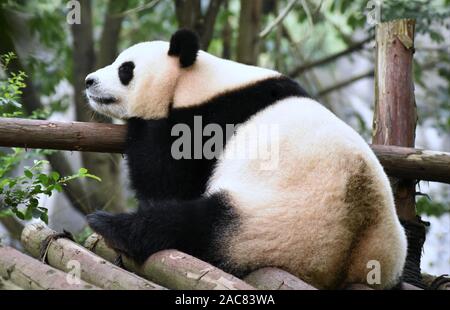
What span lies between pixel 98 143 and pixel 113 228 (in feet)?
2.25

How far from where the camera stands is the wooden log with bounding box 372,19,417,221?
184 inches

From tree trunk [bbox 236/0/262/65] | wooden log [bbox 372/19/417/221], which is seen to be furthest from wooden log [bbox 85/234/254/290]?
tree trunk [bbox 236/0/262/65]

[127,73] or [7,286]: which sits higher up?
[127,73]

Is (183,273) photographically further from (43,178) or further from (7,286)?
(43,178)

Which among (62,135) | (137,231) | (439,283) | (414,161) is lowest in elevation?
(439,283)

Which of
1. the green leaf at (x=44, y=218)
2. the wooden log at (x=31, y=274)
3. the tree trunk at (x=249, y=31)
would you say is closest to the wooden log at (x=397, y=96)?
the green leaf at (x=44, y=218)

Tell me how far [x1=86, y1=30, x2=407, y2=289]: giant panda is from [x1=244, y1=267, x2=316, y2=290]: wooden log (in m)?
0.06

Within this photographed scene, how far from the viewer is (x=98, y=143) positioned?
401 centimetres

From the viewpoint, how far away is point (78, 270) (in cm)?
316

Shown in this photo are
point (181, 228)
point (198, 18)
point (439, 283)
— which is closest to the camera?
point (181, 228)

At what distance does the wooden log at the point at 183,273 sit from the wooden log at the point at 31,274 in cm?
37

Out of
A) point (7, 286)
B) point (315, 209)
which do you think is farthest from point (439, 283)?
point (7, 286)

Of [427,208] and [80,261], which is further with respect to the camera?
[427,208]
